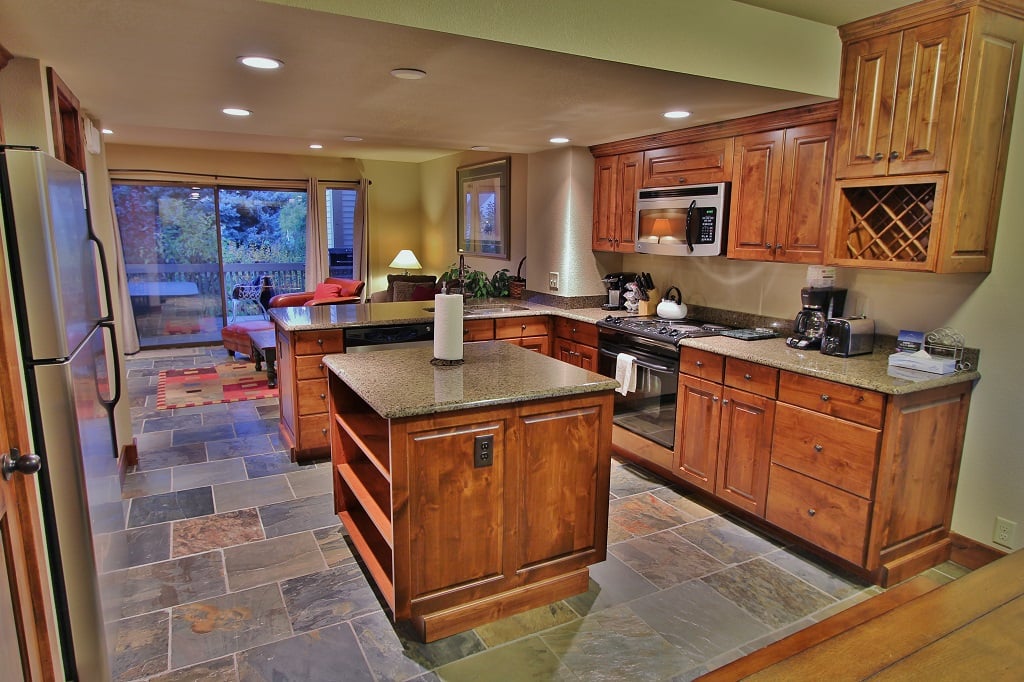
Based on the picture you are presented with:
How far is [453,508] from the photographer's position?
2334 mm

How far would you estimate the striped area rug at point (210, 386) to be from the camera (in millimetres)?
5496

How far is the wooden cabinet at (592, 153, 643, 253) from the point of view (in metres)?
4.47

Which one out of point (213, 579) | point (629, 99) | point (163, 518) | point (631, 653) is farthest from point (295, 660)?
point (629, 99)

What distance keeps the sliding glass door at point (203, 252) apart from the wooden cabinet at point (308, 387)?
4.24m

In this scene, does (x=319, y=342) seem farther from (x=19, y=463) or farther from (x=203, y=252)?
(x=203, y=252)

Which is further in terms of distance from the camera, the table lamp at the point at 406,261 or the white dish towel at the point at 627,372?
the table lamp at the point at 406,261

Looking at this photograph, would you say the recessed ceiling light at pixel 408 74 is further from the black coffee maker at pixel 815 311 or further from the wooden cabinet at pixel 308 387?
the black coffee maker at pixel 815 311

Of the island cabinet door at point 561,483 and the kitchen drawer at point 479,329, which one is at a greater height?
the kitchen drawer at point 479,329

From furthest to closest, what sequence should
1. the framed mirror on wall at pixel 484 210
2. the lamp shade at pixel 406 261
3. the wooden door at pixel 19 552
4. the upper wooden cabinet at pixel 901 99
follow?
the lamp shade at pixel 406 261
the framed mirror on wall at pixel 484 210
the upper wooden cabinet at pixel 901 99
the wooden door at pixel 19 552

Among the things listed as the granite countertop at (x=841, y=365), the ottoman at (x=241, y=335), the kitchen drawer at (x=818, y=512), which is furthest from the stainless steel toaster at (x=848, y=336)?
the ottoman at (x=241, y=335)

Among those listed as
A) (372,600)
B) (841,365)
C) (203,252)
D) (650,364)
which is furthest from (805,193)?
(203,252)

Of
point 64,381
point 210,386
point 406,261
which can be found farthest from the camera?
point 406,261

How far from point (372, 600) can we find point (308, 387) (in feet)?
5.80

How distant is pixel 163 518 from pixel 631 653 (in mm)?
2530
